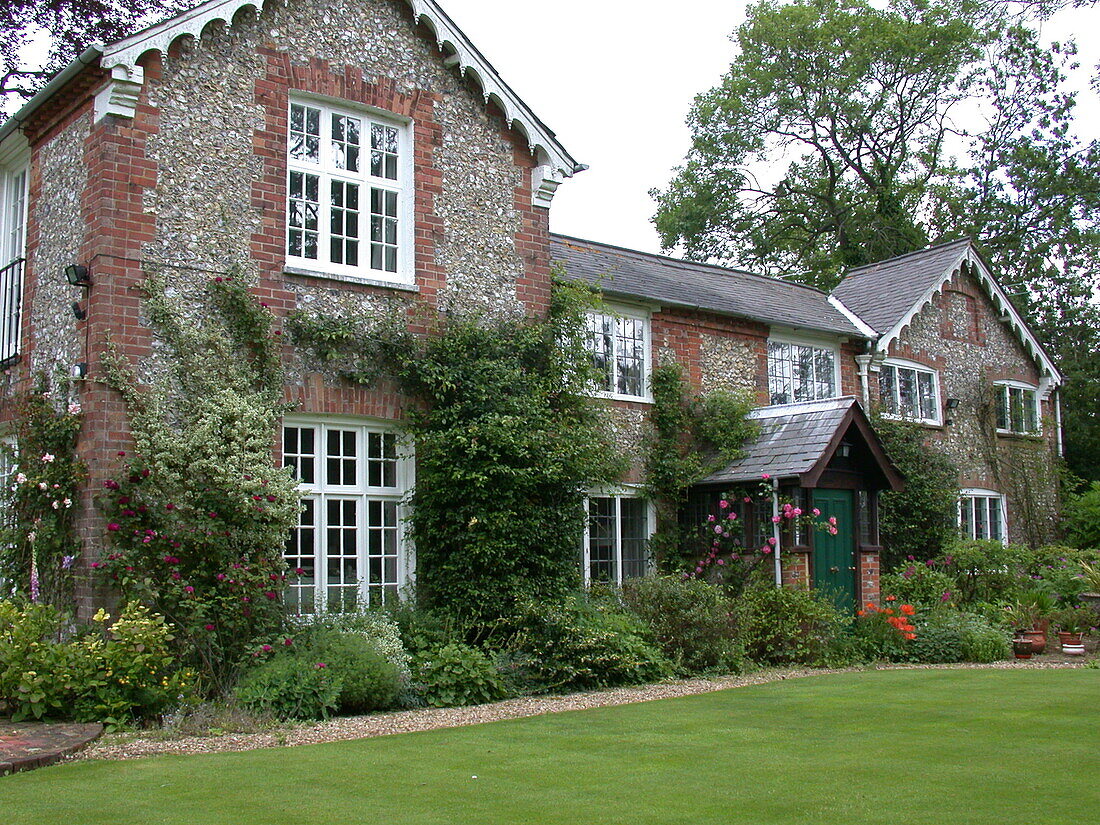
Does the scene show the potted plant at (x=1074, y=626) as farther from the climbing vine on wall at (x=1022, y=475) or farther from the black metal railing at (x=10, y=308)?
the black metal railing at (x=10, y=308)

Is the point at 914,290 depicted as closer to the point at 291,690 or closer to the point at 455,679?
the point at 455,679

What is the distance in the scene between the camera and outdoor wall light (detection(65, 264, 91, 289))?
10523 mm

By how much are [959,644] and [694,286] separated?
7.27 metres

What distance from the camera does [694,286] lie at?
18359 millimetres

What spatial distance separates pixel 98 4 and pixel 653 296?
437 inches

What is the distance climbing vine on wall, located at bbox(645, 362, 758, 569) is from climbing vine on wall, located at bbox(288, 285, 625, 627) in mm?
3072

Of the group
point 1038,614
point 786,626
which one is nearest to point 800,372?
point 1038,614

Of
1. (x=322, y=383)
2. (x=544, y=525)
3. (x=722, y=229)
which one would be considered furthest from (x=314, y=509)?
(x=722, y=229)

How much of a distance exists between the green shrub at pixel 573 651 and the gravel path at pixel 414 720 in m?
0.23

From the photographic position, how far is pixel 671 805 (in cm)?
595

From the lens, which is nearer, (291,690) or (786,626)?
(291,690)

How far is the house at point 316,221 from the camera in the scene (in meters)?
10.8

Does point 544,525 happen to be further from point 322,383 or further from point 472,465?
point 322,383

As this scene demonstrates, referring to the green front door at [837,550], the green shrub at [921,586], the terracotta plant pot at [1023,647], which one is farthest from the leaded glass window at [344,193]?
the terracotta plant pot at [1023,647]
